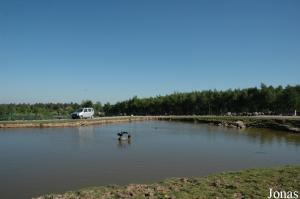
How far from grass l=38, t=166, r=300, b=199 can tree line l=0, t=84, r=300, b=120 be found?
5723 centimetres

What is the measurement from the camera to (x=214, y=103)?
119 meters

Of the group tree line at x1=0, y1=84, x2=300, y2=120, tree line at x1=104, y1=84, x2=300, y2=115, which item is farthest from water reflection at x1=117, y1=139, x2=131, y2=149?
tree line at x1=104, y1=84, x2=300, y2=115

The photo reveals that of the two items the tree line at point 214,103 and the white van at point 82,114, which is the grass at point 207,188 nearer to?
the tree line at point 214,103

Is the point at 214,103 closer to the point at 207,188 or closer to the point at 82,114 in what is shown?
the point at 82,114

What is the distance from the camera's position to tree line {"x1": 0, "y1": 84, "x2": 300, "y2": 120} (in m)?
93.4

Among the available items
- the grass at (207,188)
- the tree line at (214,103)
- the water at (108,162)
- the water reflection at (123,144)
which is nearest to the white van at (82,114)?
the tree line at (214,103)

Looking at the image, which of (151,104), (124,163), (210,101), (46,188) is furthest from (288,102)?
(46,188)

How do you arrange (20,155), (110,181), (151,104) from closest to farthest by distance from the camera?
(110,181), (20,155), (151,104)

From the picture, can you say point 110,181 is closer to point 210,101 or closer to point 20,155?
point 20,155

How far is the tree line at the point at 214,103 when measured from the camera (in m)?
93.4

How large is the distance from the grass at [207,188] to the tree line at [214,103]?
2253 inches

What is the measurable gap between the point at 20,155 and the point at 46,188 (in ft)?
38.1

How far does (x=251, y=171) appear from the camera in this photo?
59.7 feet

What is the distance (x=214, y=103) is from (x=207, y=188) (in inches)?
4181
